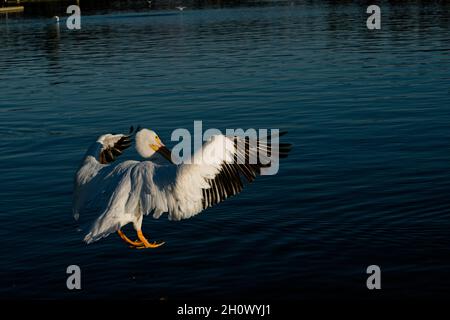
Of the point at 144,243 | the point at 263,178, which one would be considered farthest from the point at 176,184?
the point at 263,178

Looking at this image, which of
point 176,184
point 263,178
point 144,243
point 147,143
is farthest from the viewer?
point 263,178

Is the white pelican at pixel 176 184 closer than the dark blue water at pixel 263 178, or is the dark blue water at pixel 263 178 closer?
the white pelican at pixel 176 184

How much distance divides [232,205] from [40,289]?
4.35 meters

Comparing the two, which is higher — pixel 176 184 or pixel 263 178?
pixel 176 184

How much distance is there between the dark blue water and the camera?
10.9 m

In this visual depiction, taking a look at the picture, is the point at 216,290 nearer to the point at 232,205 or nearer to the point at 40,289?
the point at 40,289

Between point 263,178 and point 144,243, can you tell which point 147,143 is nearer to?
point 144,243

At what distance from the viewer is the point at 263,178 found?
15945 mm

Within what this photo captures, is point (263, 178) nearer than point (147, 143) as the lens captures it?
No

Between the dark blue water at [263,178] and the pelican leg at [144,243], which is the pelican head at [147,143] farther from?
the dark blue water at [263,178]

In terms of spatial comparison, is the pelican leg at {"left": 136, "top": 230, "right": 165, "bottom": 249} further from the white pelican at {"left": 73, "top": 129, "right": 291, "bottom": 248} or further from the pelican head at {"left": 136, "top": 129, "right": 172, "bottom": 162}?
the pelican head at {"left": 136, "top": 129, "right": 172, "bottom": 162}

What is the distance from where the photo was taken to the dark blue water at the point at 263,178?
431 inches

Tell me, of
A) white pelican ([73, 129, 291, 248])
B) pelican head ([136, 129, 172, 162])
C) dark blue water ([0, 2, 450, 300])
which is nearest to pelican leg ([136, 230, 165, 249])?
dark blue water ([0, 2, 450, 300])

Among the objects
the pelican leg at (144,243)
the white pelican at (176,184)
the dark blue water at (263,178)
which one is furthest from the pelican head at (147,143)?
the dark blue water at (263,178)
